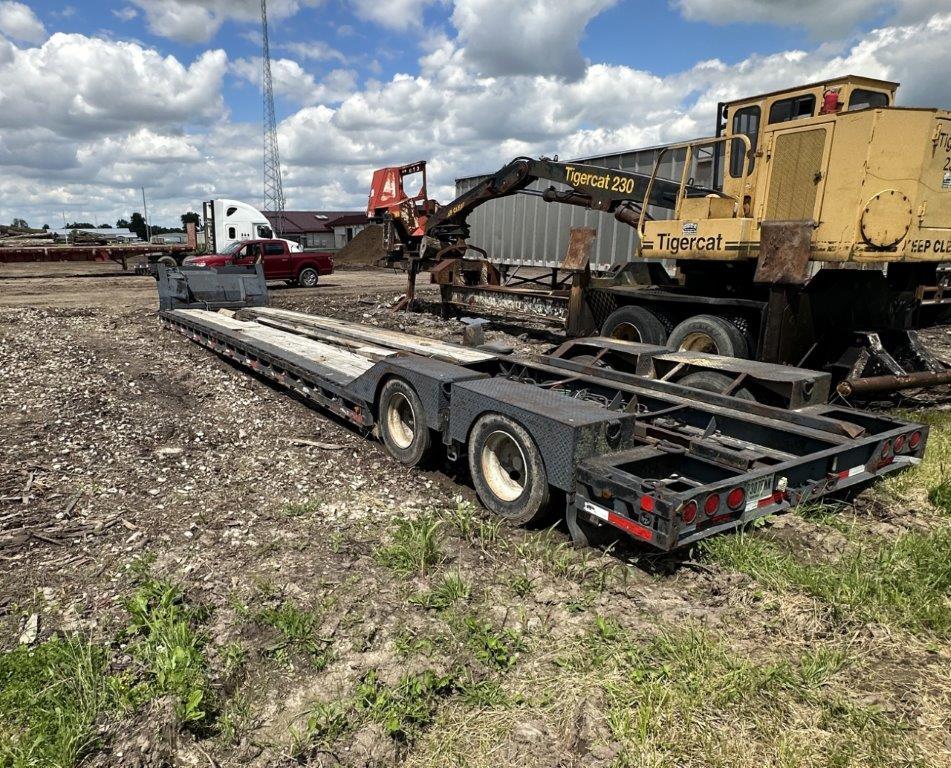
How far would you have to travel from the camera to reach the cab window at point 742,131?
7.30 m

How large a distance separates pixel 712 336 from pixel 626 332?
1.53 metres

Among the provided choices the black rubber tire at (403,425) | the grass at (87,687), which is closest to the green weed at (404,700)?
the grass at (87,687)

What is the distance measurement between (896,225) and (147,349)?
1035 centimetres

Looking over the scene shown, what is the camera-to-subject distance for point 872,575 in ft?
11.2

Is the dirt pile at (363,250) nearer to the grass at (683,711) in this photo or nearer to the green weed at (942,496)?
the green weed at (942,496)

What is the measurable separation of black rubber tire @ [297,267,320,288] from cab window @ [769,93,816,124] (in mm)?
17784

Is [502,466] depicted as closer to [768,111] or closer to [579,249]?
[768,111]

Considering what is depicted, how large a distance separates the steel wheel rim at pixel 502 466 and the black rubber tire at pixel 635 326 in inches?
170

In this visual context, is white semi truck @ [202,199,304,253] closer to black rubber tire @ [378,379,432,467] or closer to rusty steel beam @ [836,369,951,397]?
black rubber tire @ [378,379,432,467]

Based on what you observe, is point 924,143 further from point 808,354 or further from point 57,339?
point 57,339

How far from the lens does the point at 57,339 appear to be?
1084cm

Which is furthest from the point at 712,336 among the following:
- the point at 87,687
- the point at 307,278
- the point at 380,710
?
the point at 307,278

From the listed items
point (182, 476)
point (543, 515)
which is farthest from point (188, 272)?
point (543, 515)

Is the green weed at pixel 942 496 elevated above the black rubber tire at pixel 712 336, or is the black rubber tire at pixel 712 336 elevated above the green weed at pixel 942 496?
the black rubber tire at pixel 712 336
